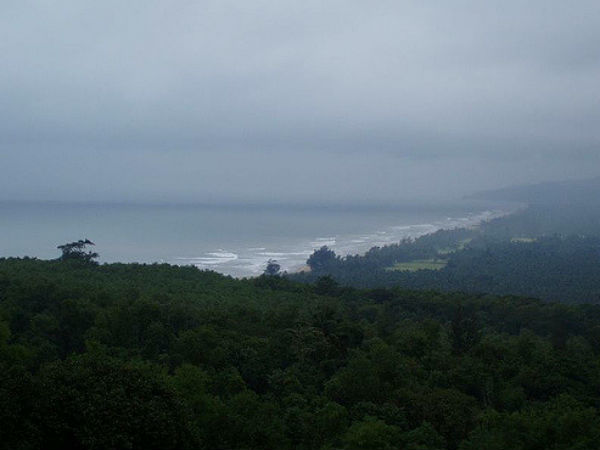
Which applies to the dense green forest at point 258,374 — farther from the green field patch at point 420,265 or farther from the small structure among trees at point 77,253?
the green field patch at point 420,265

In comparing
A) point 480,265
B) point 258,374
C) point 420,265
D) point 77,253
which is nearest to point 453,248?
point 420,265

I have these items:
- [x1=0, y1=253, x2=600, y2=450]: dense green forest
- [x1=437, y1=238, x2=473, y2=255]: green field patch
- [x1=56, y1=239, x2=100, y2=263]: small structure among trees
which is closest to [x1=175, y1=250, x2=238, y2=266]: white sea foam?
[x1=56, y1=239, x2=100, y2=263]: small structure among trees

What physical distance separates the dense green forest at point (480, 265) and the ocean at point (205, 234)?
4.81 metres

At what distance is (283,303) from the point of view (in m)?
28.3

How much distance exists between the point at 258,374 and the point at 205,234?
55.4 metres

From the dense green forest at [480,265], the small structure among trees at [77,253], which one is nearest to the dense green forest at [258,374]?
the small structure among trees at [77,253]

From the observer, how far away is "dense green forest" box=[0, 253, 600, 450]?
10202 mm

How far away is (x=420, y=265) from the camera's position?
61125mm

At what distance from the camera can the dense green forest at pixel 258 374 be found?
1020 cm

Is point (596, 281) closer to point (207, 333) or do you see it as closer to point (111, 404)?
point (207, 333)

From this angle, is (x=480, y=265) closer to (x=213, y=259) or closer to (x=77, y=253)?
(x=213, y=259)

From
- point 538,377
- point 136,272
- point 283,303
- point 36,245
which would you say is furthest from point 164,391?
point 36,245

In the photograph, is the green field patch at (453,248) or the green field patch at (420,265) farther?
the green field patch at (453,248)

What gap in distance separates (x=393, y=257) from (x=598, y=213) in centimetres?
8992
